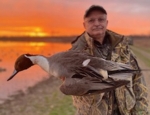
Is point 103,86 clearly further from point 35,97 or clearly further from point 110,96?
point 35,97

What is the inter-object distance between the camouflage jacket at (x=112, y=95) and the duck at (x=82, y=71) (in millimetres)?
329

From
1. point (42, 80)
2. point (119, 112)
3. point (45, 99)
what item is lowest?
point (42, 80)

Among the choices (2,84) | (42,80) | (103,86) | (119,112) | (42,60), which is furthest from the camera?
(42,80)

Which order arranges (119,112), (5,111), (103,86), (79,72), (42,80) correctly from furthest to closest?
(42,80) → (5,111) → (119,112) → (79,72) → (103,86)

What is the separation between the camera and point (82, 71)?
3348 millimetres

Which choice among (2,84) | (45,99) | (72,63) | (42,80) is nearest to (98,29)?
(72,63)

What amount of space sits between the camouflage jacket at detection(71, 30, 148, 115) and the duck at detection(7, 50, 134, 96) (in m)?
0.33

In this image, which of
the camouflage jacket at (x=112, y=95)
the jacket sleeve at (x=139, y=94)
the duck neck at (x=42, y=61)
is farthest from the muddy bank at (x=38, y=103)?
the duck neck at (x=42, y=61)

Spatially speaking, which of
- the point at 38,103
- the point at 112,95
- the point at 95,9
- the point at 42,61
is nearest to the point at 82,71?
the point at 42,61

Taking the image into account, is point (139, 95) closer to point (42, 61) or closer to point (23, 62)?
point (42, 61)

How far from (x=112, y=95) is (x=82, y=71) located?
663 mm

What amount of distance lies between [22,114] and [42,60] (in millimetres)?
8111

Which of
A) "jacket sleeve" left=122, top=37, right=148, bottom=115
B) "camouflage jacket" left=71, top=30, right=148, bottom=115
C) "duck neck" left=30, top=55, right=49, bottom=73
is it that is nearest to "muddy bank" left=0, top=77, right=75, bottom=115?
"jacket sleeve" left=122, top=37, right=148, bottom=115

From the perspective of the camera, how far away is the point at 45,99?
1380 cm
